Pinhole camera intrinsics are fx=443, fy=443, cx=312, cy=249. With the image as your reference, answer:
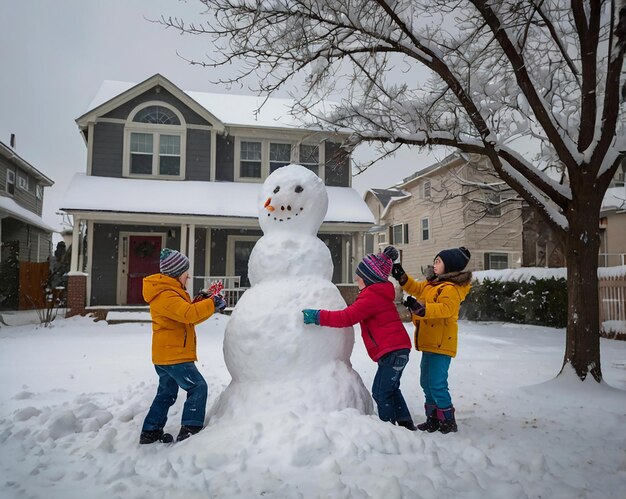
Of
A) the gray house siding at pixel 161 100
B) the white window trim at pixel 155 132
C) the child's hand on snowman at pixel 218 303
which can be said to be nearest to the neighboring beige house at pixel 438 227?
the gray house siding at pixel 161 100

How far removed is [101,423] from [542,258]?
16.7 meters

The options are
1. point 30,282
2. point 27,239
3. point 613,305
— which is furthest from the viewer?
point 27,239

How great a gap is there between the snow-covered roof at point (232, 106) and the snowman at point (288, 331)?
367 inches

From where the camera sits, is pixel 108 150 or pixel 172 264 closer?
pixel 172 264

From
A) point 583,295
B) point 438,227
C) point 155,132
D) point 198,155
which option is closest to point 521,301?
point 583,295

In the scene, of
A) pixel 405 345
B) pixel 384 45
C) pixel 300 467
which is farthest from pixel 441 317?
pixel 384 45

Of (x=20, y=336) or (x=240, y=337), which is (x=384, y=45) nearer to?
(x=240, y=337)

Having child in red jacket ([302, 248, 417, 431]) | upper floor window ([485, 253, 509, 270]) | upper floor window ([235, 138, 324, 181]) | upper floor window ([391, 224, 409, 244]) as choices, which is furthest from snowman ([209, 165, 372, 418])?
upper floor window ([391, 224, 409, 244])

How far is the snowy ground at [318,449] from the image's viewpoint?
240 centimetres

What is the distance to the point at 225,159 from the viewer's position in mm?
13531

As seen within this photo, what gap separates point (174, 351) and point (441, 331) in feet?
6.66

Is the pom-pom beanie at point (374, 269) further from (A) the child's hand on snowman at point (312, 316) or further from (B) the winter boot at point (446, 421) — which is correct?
(B) the winter boot at point (446, 421)

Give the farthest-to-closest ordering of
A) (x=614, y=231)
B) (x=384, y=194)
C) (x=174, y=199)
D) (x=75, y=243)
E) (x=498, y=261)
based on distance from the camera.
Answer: (x=384, y=194), (x=498, y=261), (x=614, y=231), (x=174, y=199), (x=75, y=243)

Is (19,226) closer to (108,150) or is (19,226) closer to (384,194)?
(108,150)
